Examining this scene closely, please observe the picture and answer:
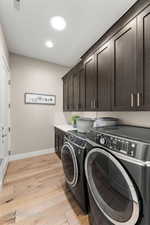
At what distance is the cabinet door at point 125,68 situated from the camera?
4.08 feet

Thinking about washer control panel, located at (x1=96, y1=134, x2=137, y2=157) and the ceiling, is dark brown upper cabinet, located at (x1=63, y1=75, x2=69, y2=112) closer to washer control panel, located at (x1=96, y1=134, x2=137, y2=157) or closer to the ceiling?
the ceiling

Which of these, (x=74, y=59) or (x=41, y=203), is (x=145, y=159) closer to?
(x=41, y=203)

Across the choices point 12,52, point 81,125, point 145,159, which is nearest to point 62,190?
point 81,125

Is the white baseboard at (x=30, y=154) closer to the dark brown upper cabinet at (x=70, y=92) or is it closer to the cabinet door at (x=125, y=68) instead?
the dark brown upper cabinet at (x=70, y=92)

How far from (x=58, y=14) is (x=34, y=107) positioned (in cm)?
219

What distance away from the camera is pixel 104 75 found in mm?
1694

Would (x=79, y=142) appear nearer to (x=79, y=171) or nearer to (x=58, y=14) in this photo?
(x=79, y=171)

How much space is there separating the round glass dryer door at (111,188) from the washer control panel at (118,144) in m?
0.06

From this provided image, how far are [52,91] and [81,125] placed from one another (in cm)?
187

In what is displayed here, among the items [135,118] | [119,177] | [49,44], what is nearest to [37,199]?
[119,177]

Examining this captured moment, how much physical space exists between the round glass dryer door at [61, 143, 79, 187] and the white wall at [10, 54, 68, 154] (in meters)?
1.70

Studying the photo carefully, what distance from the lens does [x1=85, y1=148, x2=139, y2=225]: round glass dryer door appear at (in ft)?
2.29

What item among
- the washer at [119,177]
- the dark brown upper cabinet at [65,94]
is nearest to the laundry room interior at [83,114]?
the washer at [119,177]

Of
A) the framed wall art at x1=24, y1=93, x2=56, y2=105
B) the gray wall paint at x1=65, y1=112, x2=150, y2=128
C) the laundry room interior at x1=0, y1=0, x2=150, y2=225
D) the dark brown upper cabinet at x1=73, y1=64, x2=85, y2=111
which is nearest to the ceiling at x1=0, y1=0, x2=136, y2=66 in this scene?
the laundry room interior at x1=0, y1=0, x2=150, y2=225
